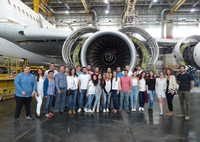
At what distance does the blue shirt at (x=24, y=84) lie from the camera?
3.38 m

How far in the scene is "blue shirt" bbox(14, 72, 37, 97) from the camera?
338cm

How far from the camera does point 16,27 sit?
6.96 m

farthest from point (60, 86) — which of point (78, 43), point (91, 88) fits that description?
point (78, 43)

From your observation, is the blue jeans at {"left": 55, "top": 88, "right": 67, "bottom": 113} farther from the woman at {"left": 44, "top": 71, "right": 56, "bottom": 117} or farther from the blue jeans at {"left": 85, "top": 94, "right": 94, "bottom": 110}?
the blue jeans at {"left": 85, "top": 94, "right": 94, "bottom": 110}

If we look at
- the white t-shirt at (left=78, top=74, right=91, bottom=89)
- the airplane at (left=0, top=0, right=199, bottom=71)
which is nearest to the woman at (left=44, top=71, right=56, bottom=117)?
the white t-shirt at (left=78, top=74, right=91, bottom=89)

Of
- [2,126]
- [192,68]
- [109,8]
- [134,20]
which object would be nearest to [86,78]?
[2,126]

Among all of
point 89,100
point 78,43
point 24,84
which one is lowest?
point 89,100

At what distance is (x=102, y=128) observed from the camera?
9.90ft

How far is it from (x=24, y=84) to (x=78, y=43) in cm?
349

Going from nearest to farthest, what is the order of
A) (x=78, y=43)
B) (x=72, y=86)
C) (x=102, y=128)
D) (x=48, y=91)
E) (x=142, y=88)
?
(x=102, y=128), (x=48, y=91), (x=72, y=86), (x=142, y=88), (x=78, y=43)

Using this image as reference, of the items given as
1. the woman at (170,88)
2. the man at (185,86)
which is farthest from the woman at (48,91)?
the man at (185,86)

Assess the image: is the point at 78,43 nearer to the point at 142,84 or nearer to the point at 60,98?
the point at 60,98

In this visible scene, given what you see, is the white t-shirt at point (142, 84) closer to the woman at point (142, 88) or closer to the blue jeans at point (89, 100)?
the woman at point (142, 88)

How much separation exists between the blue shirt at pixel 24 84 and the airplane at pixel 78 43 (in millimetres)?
2303
